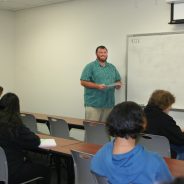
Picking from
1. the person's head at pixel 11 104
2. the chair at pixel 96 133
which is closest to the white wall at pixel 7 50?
the chair at pixel 96 133

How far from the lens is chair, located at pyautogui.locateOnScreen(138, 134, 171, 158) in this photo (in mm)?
3127

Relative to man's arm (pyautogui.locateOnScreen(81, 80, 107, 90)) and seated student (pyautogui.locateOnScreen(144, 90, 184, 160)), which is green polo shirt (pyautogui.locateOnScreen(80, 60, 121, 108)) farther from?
seated student (pyautogui.locateOnScreen(144, 90, 184, 160))

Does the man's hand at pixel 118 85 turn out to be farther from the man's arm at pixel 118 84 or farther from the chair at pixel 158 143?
the chair at pixel 158 143

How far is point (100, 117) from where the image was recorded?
17.8ft

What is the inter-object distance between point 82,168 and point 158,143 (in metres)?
1.04

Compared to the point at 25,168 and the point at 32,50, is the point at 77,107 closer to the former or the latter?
the point at 32,50

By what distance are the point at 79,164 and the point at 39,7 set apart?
5.14 m

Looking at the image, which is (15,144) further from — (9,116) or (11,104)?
(11,104)

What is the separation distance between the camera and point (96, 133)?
3.88 meters

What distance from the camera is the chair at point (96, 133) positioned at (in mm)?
3807

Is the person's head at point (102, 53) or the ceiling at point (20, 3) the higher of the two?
the ceiling at point (20, 3)

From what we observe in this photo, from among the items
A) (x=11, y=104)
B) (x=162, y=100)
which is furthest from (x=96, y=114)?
(x=11, y=104)

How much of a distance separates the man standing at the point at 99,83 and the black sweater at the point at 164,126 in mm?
1920

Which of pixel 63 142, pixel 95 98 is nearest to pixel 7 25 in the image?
pixel 95 98
